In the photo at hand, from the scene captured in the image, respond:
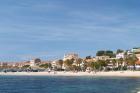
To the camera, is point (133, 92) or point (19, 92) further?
point (19, 92)

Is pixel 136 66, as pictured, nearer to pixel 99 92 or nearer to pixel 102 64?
pixel 102 64

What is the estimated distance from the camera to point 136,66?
7844 inches

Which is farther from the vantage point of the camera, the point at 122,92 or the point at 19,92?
the point at 19,92

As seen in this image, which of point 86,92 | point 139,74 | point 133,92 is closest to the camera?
point 133,92

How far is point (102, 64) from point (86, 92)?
440 feet

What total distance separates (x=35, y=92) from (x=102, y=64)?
13342 centimetres

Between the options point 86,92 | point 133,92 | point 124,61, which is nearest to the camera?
point 133,92

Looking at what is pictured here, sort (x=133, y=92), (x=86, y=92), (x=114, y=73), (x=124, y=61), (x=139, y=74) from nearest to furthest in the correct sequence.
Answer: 1. (x=133, y=92)
2. (x=86, y=92)
3. (x=139, y=74)
4. (x=114, y=73)
5. (x=124, y=61)

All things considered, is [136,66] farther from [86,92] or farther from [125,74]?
[86,92]

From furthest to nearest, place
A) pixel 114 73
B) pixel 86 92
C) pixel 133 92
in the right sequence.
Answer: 1. pixel 114 73
2. pixel 86 92
3. pixel 133 92

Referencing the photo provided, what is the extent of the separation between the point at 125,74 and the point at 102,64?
3543cm

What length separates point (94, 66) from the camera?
654 feet

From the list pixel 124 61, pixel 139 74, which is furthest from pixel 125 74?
pixel 124 61

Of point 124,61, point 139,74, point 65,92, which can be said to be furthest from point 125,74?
point 65,92
